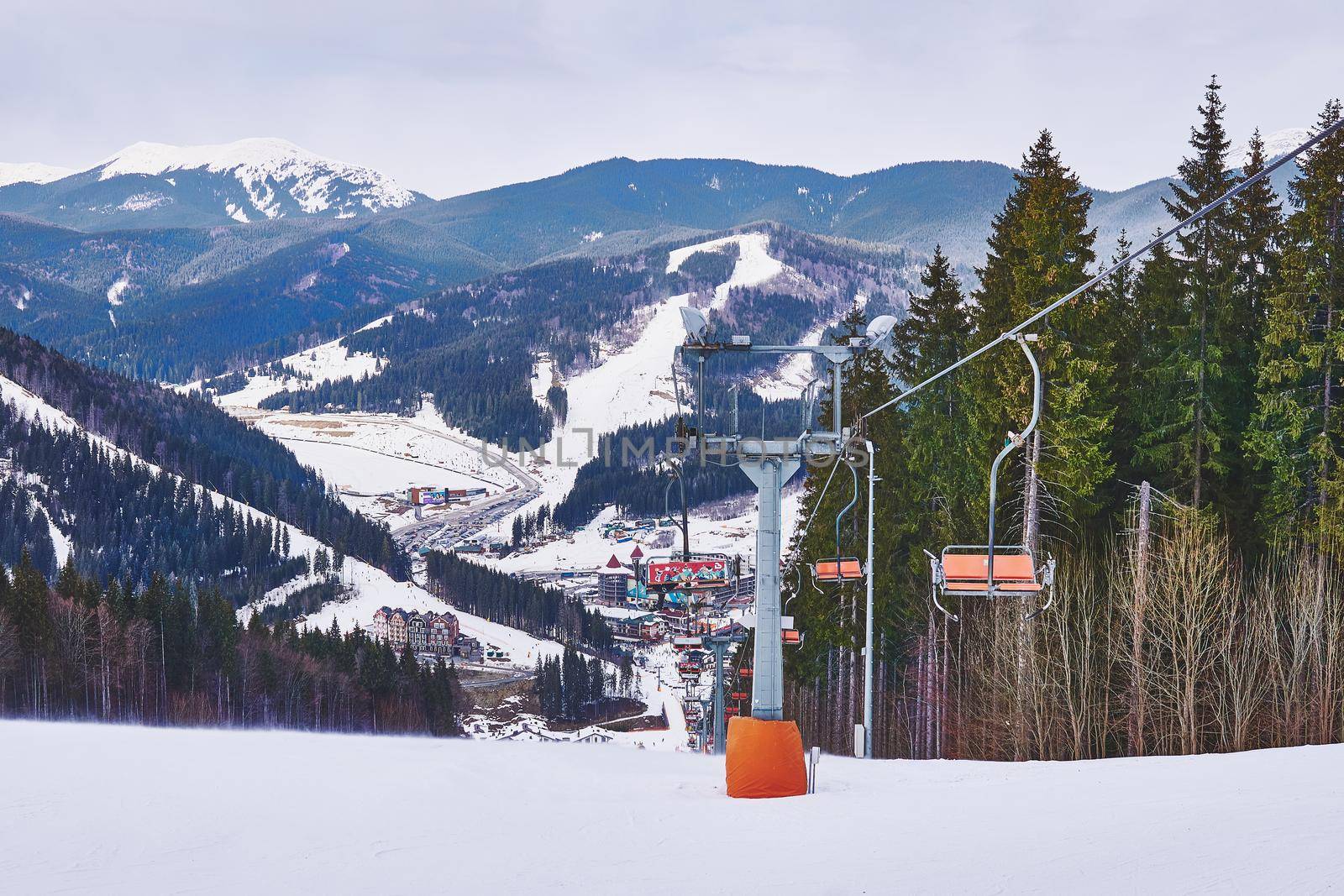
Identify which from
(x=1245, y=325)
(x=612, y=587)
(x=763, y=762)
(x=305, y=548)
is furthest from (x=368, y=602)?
(x=763, y=762)

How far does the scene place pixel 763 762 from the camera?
1494 cm

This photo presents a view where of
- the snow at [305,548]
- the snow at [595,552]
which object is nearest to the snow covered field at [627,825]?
the snow at [305,548]

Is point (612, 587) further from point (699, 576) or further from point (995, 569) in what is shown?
point (995, 569)

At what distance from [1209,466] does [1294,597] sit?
3.03 m

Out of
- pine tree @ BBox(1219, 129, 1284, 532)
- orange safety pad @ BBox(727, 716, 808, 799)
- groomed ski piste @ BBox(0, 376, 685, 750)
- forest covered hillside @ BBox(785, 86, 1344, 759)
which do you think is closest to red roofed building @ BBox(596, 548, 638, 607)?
groomed ski piste @ BBox(0, 376, 685, 750)

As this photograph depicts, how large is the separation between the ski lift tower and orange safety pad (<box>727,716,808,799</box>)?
8.6 inches

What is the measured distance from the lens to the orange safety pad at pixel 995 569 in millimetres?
14398

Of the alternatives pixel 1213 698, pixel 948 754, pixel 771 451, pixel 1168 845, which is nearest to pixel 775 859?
pixel 1168 845

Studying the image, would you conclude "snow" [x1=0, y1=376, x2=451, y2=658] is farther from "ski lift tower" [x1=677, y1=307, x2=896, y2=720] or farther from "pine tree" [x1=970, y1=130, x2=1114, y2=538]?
"ski lift tower" [x1=677, y1=307, x2=896, y2=720]

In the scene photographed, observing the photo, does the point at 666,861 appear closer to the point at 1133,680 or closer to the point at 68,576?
the point at 1133,680

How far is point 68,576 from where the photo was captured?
64.4 metres

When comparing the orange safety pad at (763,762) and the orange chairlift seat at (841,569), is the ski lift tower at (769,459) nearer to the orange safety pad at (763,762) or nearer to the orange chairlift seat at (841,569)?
the orange safety pad at (763,762)

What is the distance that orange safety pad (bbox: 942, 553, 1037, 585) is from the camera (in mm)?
14398

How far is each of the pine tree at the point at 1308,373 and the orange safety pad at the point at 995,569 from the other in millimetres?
9593
